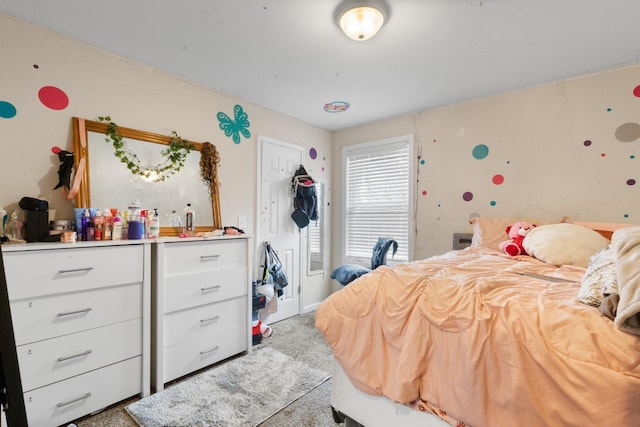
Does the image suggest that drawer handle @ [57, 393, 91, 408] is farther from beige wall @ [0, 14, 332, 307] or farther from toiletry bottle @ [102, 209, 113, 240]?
beige wall @ [0, 14, 332, 307]

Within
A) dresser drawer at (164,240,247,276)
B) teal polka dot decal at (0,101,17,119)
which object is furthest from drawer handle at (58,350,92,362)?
teal polka dot decal at (0,101,17,119)

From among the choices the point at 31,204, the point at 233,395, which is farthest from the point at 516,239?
the point at 31,204

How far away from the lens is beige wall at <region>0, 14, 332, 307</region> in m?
1.78

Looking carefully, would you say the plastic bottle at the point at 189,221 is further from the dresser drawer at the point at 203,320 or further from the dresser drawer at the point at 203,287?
the dresser drawer at the point at 203,320

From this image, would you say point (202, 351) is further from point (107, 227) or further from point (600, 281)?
point (600, 281)

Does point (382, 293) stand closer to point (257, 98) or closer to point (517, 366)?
point (517, 366)

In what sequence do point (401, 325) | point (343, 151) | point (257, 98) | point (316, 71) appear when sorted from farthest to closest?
point (343, 151) → point (257, 98) → point (316, 71) → point (401, 325)

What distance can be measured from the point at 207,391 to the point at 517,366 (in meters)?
1.76

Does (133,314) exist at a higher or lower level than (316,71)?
lower

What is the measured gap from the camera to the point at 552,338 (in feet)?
3.05

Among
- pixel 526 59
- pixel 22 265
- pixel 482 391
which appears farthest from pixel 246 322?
pixel 526 59

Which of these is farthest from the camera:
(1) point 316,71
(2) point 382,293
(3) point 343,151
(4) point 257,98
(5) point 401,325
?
(3) point 343,151

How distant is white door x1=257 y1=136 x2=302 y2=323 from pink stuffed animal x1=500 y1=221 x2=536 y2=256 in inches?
82.9

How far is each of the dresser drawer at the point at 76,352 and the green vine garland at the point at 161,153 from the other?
1.11m
